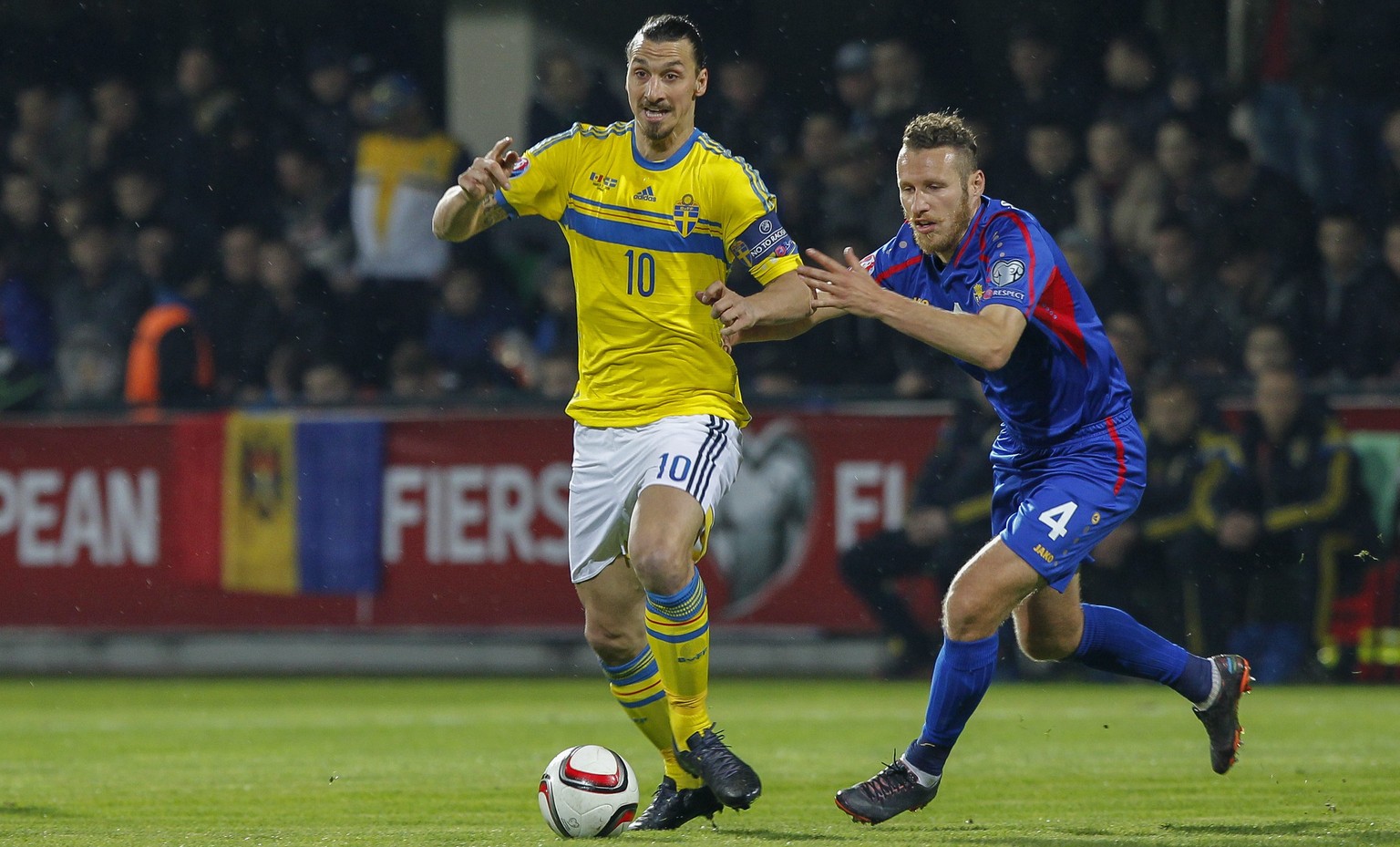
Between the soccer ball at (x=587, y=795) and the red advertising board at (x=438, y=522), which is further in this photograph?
the red advertising board at (x=438, y=522)

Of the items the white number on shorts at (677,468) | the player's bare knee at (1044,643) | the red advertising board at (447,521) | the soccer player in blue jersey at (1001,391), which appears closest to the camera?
the soccer player in blue jersey at (1001,391)

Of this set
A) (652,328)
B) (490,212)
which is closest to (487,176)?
(490,212)

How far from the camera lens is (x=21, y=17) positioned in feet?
55.0

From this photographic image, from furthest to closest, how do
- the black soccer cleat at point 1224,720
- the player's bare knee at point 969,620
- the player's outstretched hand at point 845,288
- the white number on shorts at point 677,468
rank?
the black soccer cleat at point 1224,720
the white number on shorts at point 677,468
the player's bare knee at point 969,620
the player's outstretched hand at point 845,288

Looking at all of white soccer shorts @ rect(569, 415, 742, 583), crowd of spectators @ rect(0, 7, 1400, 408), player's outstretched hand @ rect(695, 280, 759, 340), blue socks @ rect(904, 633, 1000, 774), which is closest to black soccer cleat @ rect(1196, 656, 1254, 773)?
blue socks @ rect(904, 633, 1000, 774)

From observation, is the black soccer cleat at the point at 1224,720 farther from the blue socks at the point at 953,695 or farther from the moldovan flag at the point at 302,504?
the moldovan flag at the point at 302,504

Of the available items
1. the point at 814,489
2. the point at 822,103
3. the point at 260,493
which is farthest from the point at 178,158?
the point at 814,489

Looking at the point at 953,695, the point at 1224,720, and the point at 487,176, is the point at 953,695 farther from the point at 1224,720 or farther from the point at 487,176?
the point at 487,176

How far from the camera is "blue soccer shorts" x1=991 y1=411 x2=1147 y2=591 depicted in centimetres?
584

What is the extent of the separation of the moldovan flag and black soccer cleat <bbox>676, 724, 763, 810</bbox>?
21.6 feet

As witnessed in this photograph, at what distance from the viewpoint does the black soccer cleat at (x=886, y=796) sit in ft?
18.7

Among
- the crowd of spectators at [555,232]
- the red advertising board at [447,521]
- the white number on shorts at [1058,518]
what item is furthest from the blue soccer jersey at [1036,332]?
the red advertising board at [447,521]

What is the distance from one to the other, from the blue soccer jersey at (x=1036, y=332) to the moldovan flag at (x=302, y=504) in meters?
6.70

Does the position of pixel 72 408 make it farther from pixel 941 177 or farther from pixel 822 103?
pixel 941 177
